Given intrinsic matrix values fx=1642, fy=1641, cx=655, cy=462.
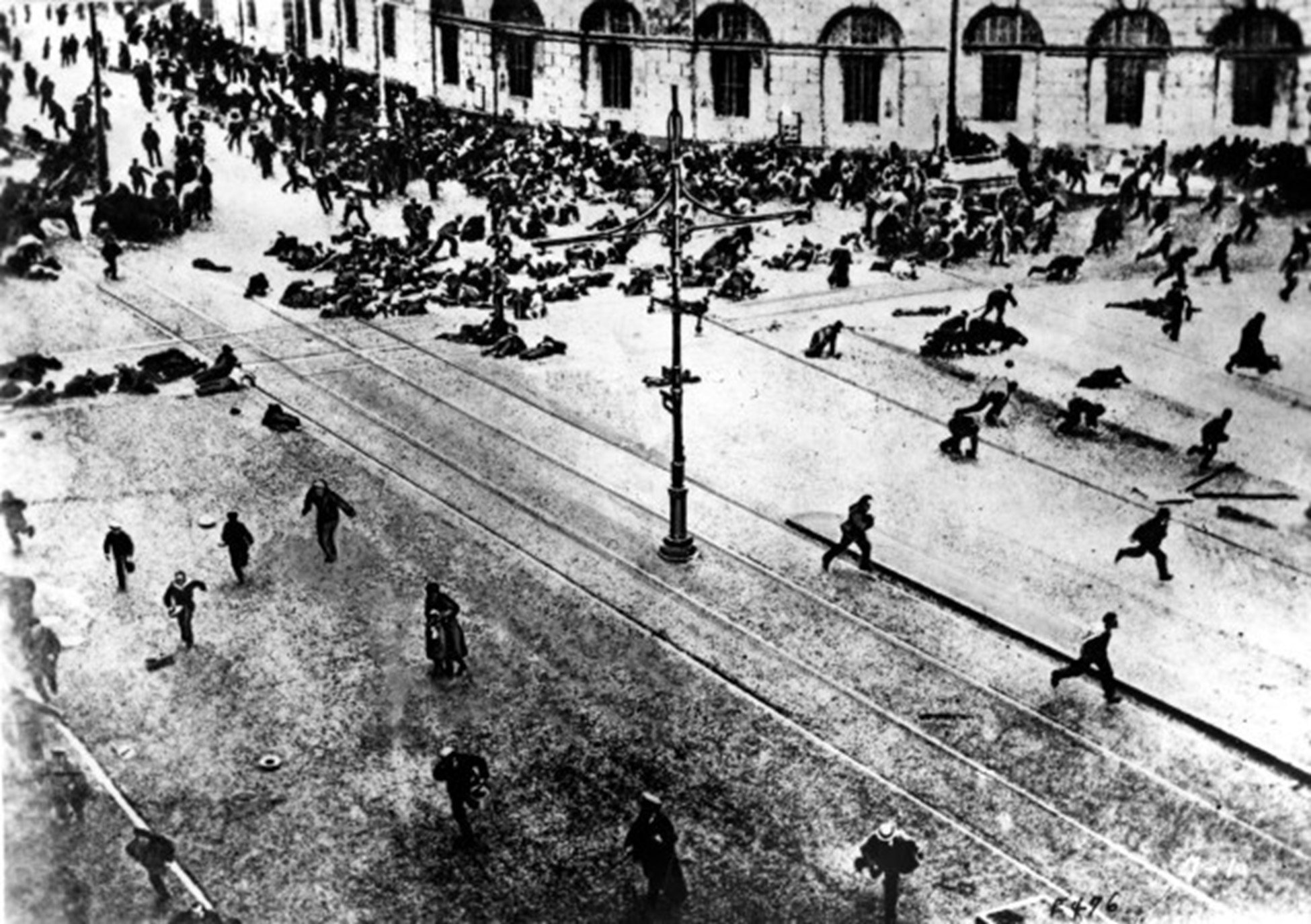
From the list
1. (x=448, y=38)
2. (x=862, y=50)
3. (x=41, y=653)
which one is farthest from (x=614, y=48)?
(x=41, y=653)

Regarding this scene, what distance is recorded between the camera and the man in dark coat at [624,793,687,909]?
15.6 meters

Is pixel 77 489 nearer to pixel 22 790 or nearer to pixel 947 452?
pixel 22 790

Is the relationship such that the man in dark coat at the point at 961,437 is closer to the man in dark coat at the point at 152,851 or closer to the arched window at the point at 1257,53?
the man in dark coat at the point at 152,851

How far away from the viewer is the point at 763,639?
21.3m

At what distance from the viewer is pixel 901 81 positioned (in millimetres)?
48531

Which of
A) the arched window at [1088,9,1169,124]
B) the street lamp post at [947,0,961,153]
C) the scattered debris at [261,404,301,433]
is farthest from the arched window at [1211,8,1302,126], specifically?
the scattered debris at [261,404,301,433]

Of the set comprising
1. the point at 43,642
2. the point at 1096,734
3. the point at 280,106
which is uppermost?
the point at 280,106

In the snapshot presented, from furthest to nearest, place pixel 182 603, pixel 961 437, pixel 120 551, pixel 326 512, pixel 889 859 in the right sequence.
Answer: pixel 961 437, pixel 326 512, pixel 120 551, pixel 182 603, pixel 889 859

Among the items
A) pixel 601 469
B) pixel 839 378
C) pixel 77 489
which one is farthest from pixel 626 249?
pixel 77 489

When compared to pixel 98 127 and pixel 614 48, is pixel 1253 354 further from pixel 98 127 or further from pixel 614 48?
pixel 98 127

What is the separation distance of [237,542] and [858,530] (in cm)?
853

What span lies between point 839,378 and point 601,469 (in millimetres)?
6208

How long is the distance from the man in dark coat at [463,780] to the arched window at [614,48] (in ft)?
124

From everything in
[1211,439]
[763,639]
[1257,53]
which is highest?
[1257,53]
